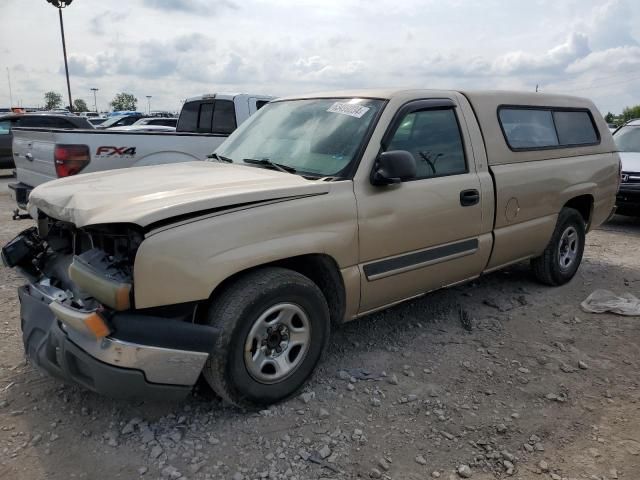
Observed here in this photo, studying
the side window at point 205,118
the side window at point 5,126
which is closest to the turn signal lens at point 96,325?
the side window at point 205,118

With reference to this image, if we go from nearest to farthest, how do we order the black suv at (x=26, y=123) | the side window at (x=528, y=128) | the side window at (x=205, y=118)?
the side window at (x=528, y=128) → the side window at (x=205, y=118) → the black suv at (x=26, y=123)

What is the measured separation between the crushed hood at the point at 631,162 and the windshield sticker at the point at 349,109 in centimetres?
639

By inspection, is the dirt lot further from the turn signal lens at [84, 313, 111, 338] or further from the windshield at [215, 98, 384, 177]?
the windshield at [215, 98, 384, 177]

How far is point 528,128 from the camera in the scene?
15.8 feet

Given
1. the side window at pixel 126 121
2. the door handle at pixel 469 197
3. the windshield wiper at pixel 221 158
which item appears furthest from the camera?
the side window at pixel 126 121

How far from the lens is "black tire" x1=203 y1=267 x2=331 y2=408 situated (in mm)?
2791

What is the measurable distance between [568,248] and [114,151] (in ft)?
16.0

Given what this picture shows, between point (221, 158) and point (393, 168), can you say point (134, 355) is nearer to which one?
point (393, 168)

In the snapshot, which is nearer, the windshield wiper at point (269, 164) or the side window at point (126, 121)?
the windshield wiper at point (269, 164)

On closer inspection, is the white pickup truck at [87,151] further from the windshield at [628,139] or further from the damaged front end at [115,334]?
the windshield at [628,139]

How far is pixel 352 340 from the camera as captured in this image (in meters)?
4.05

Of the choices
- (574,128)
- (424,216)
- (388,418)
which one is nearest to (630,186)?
(574,128)

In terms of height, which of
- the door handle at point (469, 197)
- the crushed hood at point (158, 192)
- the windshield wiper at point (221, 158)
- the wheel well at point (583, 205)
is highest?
the windshield wiper at point (221, 158)

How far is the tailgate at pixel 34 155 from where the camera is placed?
5.58 meters
